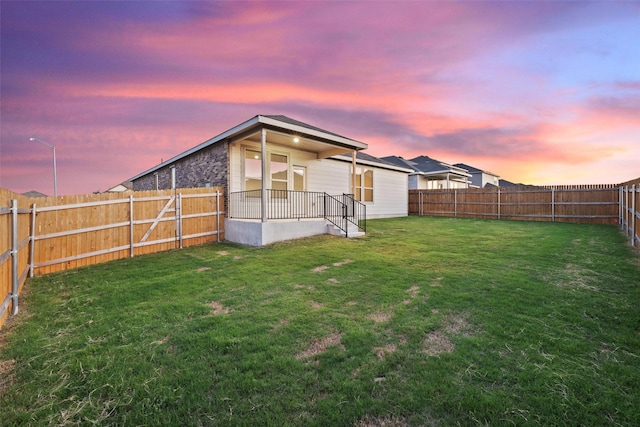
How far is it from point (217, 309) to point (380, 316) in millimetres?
2240

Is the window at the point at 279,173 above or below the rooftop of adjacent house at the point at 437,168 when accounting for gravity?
below

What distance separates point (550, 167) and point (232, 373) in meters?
24.9

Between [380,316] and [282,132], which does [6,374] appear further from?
[282,132]

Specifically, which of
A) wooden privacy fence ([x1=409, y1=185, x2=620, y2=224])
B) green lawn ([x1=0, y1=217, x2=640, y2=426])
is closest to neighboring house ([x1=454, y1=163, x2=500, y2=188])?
wooden privacy fence ([x1=409, y1=185, x2=620, y2=224])

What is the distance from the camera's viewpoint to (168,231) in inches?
344

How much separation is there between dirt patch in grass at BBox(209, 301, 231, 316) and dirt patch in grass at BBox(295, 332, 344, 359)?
4.94ft

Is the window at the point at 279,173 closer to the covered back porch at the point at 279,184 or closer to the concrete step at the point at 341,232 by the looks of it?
the covered back porch at the point at 279,184

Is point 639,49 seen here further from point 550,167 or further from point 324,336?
point 550,167

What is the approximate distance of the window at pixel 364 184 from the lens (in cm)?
1566

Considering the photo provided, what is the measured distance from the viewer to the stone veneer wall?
1021cm

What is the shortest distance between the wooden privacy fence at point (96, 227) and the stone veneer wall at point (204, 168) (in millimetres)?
988

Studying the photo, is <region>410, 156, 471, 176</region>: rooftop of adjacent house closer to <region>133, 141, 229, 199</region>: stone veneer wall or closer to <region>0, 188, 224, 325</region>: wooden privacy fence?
<region>133, 141, 229, 199</region>: stone veneer wall

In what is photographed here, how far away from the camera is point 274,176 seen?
1090cm

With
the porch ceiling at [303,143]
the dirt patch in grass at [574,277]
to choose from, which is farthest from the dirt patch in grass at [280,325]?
the porch ceiling at [303,143]
